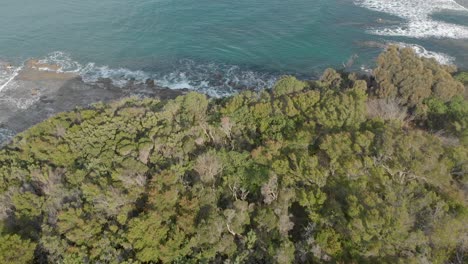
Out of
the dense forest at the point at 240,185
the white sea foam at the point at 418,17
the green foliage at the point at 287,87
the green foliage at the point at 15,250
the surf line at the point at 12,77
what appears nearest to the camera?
the green foliage at the point at 15,250

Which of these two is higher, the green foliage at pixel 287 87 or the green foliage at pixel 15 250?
the green foliage at pixel 287 87

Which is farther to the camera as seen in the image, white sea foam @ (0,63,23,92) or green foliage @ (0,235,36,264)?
white sea foam @ (0,63,23,92)

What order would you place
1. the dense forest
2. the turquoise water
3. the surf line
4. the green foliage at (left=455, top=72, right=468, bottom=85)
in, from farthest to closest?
the turquoise water, the surf line, the green foliage at (left=455, top=72, right=468, bottom=85), the dense forest

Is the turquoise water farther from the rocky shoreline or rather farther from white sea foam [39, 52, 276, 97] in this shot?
the rocky shoreline

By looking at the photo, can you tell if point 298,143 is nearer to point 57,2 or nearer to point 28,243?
point 28,243

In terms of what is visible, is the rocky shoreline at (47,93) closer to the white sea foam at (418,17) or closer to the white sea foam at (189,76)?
the white sea foam at (189,76)

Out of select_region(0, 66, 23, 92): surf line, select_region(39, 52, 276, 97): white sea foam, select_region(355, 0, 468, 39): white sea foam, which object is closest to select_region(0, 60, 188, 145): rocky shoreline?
select_region(0, 66, 23, 92): surf line

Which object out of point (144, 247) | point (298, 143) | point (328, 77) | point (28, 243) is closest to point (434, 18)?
point (328, 77)

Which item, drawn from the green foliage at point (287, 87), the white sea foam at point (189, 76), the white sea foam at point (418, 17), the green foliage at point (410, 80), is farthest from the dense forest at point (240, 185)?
the white sea foam at point (418, 17)
